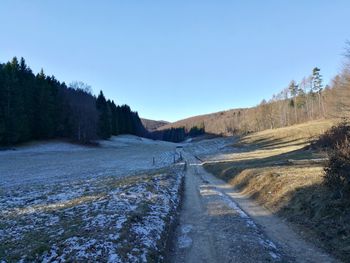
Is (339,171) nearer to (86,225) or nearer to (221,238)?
(221,238)

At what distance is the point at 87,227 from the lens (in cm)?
1018

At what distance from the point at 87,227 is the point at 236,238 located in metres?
4.73

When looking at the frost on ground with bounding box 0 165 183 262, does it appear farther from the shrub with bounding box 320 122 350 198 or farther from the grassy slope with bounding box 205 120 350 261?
the shrub with bounding box 320 122 350 198

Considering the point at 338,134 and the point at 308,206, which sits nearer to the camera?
the point at 308,206

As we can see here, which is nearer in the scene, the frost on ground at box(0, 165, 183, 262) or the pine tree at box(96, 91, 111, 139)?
the frost on ground at box(0, 165, 183, 262)

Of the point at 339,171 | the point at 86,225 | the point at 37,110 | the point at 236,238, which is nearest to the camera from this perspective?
the point at 236,238

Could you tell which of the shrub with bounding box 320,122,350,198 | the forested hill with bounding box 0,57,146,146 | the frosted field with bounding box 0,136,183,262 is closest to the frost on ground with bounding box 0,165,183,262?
the frosted field with bounding box 0,136,183,262

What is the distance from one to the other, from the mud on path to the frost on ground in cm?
78

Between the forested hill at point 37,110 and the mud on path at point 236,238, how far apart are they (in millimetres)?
52147

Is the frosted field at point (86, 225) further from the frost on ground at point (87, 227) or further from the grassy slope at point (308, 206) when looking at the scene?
the grassy slope at point (308, 206)

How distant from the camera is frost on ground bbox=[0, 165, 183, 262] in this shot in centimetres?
816

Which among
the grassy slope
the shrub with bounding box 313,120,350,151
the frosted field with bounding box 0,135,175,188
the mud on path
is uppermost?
the shrub with bounding box 313,120,350,151

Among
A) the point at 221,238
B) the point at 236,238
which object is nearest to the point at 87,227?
the point at 221,238

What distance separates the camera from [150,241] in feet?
30.5
